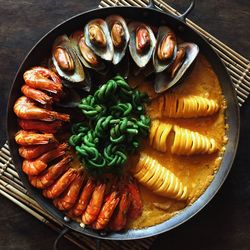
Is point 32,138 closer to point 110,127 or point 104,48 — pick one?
point 110,127

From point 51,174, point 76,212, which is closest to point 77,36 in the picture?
point 51,174

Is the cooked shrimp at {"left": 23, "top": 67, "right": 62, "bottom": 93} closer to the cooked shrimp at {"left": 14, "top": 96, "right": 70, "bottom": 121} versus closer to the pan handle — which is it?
the cooked shrimp at {"left": 14, "top": 96, "right": 70, "bottom": 121}

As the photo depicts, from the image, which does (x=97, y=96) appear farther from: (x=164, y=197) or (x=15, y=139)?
(x=164, y=197)

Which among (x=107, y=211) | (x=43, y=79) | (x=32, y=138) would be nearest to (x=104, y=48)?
(x=43, y=79)

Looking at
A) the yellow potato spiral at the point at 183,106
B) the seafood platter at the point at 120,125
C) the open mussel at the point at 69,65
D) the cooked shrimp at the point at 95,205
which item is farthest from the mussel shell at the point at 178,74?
the cooked shrimp at the point at 95,205

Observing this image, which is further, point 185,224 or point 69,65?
point 185,224

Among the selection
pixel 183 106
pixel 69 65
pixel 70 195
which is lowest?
pixel 70 195

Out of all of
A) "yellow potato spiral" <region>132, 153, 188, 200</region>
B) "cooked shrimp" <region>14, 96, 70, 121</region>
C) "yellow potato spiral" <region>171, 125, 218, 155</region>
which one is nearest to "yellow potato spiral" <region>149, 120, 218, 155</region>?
"yellow potato spiral" <region>171, 125, 218, 155</region>

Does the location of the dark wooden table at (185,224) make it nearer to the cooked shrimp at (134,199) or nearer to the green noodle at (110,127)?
the cooked shrimp at (134,199)
